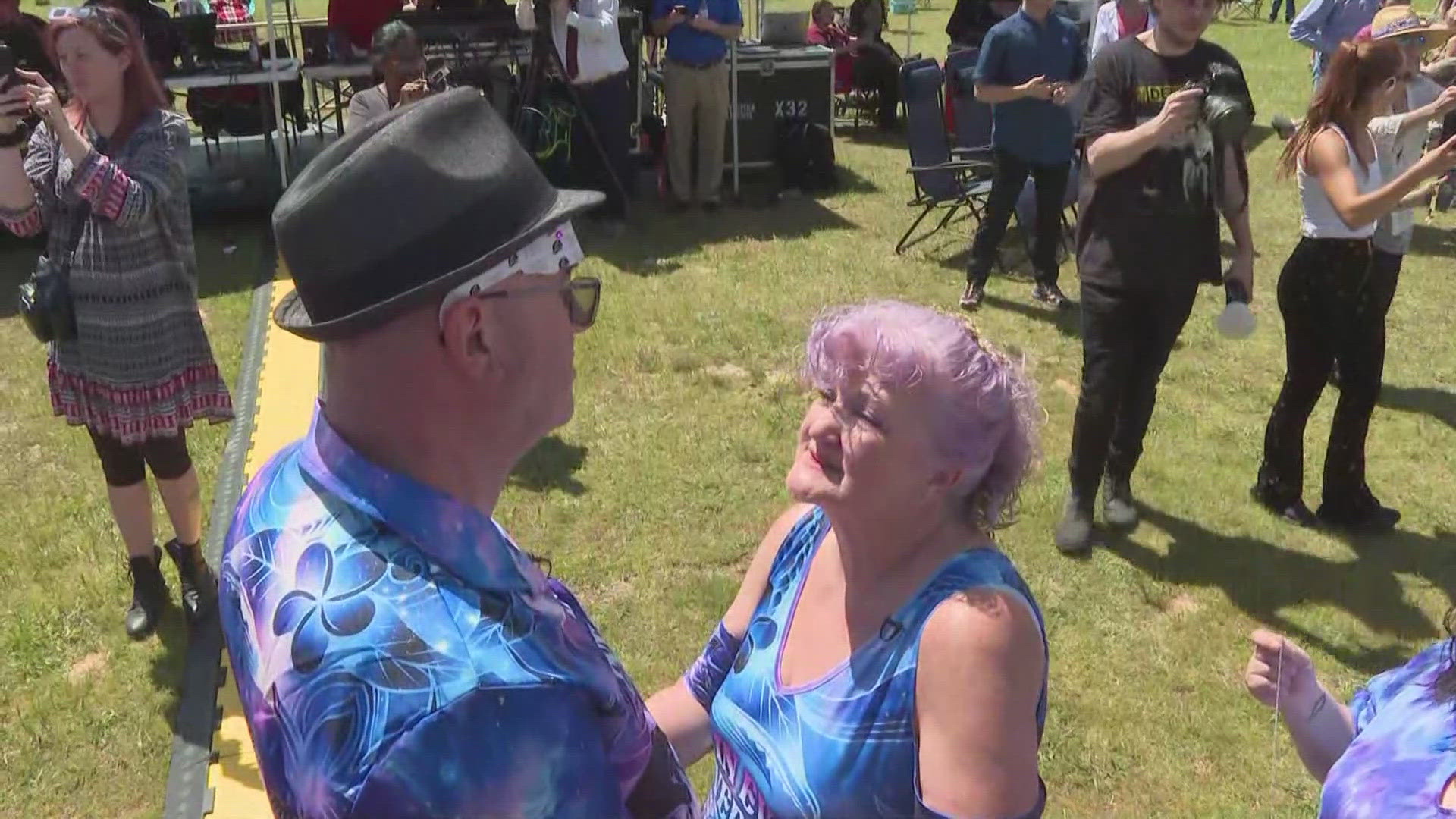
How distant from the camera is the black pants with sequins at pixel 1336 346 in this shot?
159 inches

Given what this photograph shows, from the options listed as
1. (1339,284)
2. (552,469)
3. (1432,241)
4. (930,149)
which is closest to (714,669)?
(552,469)

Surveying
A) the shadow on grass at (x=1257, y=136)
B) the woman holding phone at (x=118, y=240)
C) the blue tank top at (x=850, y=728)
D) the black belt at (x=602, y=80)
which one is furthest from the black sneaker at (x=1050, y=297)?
the blue tank top at (x=850, y=728)

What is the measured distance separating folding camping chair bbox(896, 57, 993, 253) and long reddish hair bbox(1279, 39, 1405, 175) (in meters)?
3.69

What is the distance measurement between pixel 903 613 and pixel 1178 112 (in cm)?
245

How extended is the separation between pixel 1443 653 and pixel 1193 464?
10.7 ft

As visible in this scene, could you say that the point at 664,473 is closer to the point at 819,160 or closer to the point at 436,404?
the point at 436,404

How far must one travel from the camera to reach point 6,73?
125 inches

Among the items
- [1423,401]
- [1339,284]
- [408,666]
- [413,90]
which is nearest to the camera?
[408,666]

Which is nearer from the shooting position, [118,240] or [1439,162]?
[118,240]

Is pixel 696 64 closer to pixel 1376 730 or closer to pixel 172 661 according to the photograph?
pixel 172 661

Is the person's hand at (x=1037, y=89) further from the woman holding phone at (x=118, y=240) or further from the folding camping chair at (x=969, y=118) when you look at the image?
the woman holding phone at (x=118, y=240)

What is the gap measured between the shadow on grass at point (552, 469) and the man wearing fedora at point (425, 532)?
11.1 ft

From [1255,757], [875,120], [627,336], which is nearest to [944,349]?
[1255,757]

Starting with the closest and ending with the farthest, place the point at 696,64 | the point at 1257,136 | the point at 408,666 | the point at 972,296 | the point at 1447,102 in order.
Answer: the point at 408,666 < the point at 1447,102 < the point at 972,296 < the point at 696,64 < the point at 1257,136
